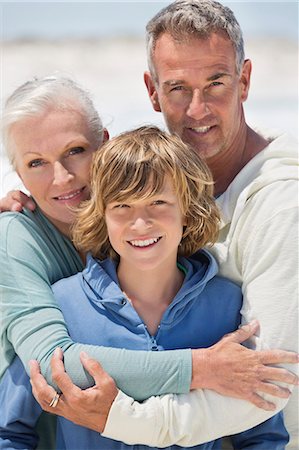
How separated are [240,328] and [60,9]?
12061mm

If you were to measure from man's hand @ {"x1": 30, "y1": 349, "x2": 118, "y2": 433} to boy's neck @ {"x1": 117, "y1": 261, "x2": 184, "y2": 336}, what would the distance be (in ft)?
0.77

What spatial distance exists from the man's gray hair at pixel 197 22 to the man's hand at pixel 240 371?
3.26 ft

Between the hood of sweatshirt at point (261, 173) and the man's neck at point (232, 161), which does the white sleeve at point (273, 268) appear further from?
the man's neck at point (232, 161)

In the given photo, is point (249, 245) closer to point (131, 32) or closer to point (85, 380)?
point (85, 380)

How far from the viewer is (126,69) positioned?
1081 centimetres

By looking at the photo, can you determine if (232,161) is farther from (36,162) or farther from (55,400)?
(55,400)

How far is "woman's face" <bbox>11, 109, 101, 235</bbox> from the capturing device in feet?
7.30

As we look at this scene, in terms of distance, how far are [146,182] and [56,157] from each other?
41 centimetres

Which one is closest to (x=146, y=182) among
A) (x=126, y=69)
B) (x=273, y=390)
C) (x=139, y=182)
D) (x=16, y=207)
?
(x=139, y=182)

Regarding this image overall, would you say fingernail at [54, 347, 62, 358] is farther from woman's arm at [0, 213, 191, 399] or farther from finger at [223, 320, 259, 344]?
finger at [223, 320, 259, 344]

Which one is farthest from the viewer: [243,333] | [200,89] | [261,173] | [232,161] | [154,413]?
[232,161]

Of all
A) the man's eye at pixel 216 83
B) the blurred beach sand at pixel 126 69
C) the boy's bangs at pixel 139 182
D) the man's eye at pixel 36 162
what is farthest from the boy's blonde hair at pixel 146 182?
the blurred beach sand at pixel 126 69

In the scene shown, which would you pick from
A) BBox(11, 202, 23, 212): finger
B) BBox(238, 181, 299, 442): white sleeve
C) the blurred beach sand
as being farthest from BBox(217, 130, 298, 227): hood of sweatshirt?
the blurred beach sand

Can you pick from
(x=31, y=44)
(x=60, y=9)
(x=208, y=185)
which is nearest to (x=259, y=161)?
(x=208, y=185)
